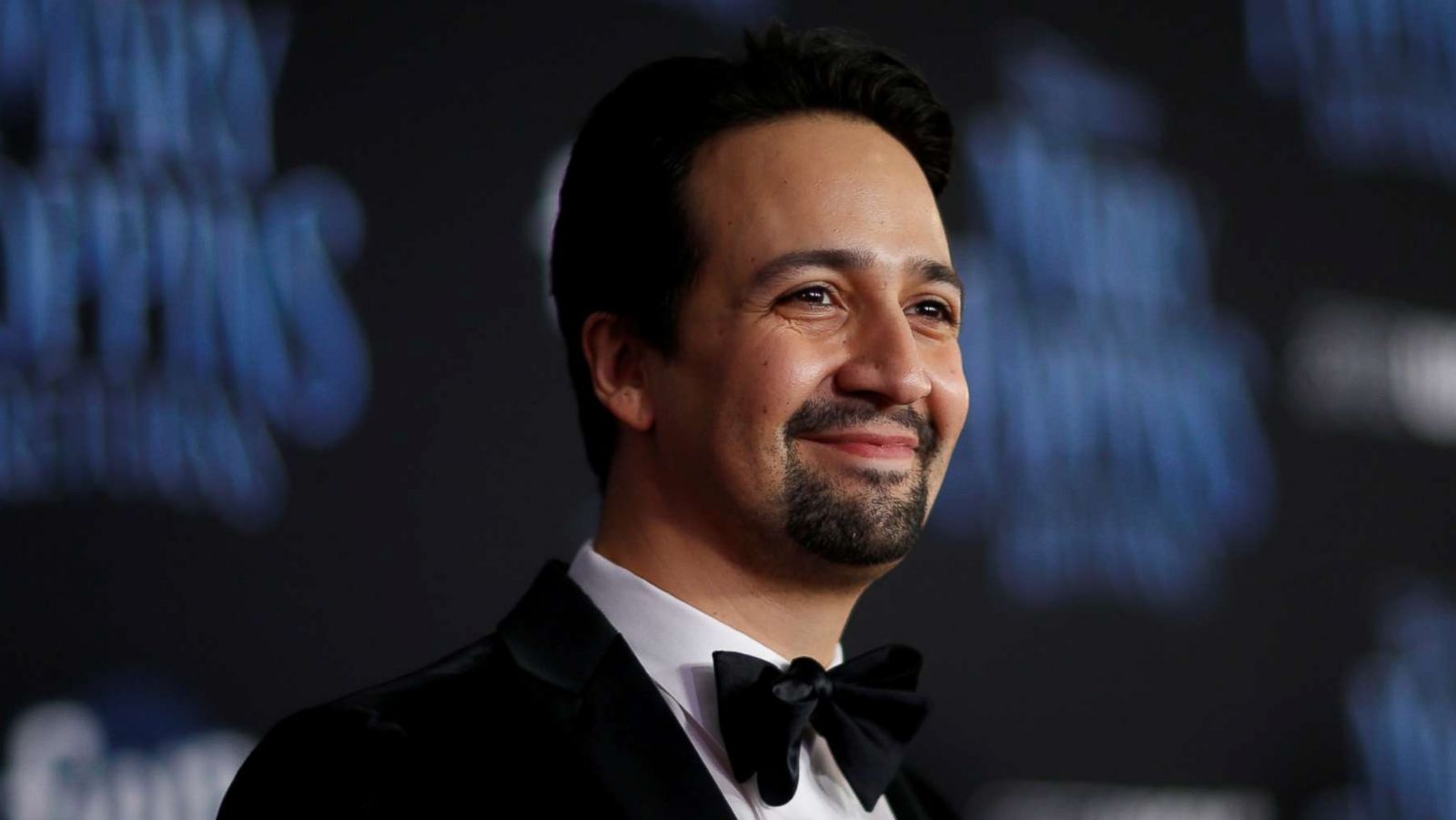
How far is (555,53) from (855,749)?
3.96ft

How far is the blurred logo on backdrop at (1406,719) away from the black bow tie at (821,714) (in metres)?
1.64

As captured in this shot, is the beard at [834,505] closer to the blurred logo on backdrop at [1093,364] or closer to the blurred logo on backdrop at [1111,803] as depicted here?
the blurred logo on backdrop at [1093,364]

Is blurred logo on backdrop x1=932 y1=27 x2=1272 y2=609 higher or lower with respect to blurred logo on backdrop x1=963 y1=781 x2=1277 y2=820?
higher

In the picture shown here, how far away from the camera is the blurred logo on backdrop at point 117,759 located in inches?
70.8

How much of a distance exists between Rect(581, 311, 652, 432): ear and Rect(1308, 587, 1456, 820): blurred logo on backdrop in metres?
1.86

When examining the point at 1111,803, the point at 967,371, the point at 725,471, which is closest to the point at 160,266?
the point at 725,471

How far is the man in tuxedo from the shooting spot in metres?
1.36

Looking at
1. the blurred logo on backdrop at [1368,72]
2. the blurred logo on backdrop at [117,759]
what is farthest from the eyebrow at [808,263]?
the blurred logo on backdrop at [1368,72]

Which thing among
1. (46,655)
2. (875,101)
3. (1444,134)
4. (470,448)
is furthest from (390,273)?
(1444,134)

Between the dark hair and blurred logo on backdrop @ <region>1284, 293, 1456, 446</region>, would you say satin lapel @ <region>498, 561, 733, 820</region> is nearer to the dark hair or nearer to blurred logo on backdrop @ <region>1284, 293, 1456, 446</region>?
the dark hair

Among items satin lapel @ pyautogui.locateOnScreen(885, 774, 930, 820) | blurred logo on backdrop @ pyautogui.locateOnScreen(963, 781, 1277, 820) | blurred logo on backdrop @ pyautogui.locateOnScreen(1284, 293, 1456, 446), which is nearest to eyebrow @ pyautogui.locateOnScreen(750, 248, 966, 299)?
satin lapel @ pyautogui.locateOnScreen(885, 774, 930, 820)

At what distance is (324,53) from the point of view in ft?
6.84

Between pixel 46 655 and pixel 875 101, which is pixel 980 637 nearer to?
pixel 875 101

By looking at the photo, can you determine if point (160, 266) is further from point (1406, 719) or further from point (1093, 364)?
point (1406, 719)
